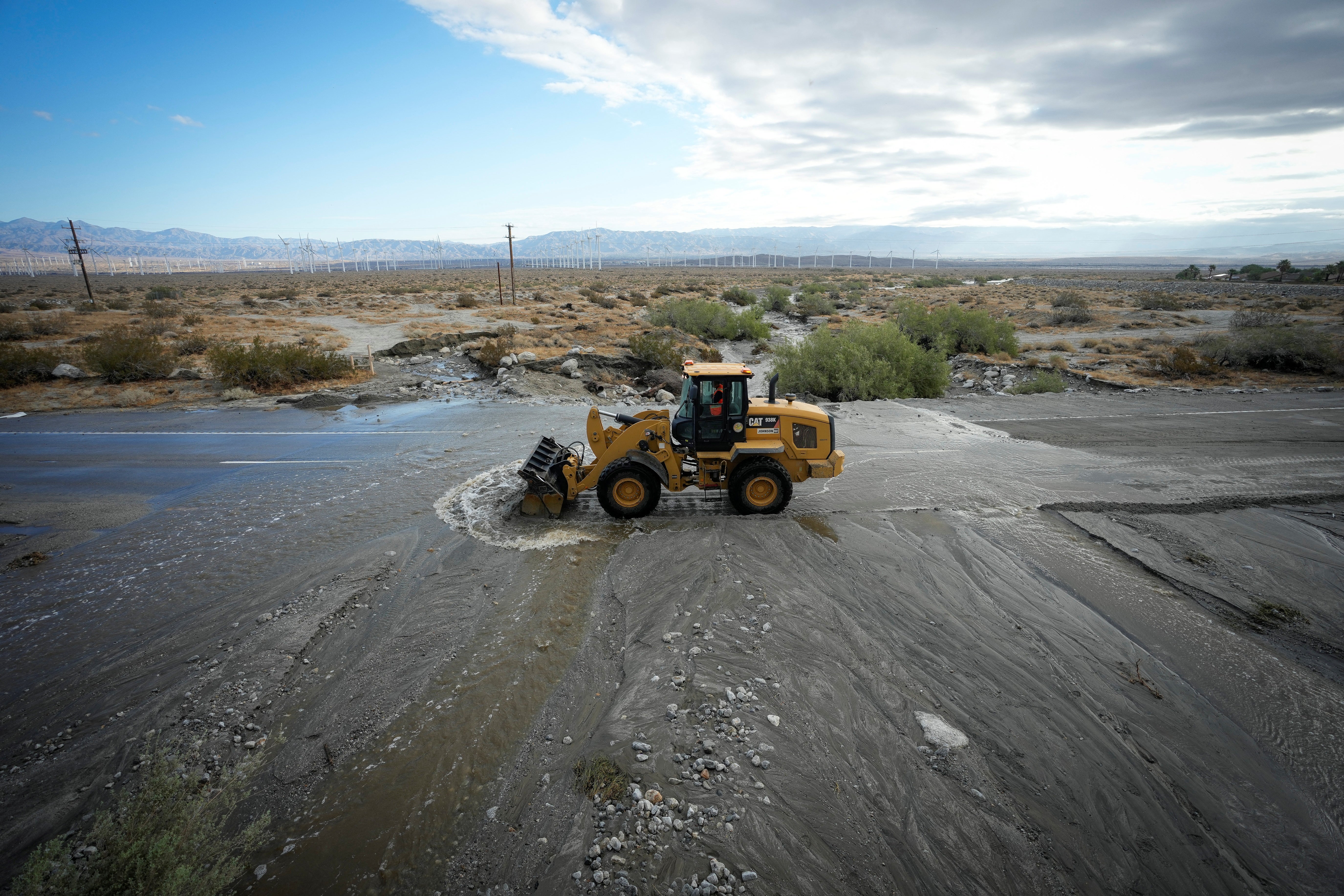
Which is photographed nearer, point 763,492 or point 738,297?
point 763,492

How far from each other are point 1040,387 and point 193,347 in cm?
3131

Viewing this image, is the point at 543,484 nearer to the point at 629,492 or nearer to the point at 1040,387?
the point at 629,492

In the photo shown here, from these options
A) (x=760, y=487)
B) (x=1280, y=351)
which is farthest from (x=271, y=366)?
(x=1280, y=351)

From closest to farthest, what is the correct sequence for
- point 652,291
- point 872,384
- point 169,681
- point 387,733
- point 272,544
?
point 387,733 < point 169,681 < point 272,544 < point 872,384 < point 652,291

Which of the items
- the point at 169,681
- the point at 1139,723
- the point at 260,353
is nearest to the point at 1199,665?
the point at 1139,723

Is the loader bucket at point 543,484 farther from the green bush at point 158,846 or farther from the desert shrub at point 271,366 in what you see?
the desert shrub at point 271,366

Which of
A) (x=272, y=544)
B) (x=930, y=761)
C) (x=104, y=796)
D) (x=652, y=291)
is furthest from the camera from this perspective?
(x=652, y=291)

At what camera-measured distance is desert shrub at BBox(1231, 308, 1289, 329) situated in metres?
24.8

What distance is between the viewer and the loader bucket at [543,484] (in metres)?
9.20

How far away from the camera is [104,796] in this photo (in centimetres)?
436

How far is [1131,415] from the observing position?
15.9 metres

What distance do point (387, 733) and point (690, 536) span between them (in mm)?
4679

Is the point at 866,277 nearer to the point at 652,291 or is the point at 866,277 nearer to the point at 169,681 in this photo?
the point at 652,291

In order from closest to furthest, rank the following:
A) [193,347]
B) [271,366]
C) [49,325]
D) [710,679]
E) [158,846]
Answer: [158,846]
[710,679]
[271,366]
[193,347]
[49,325]
